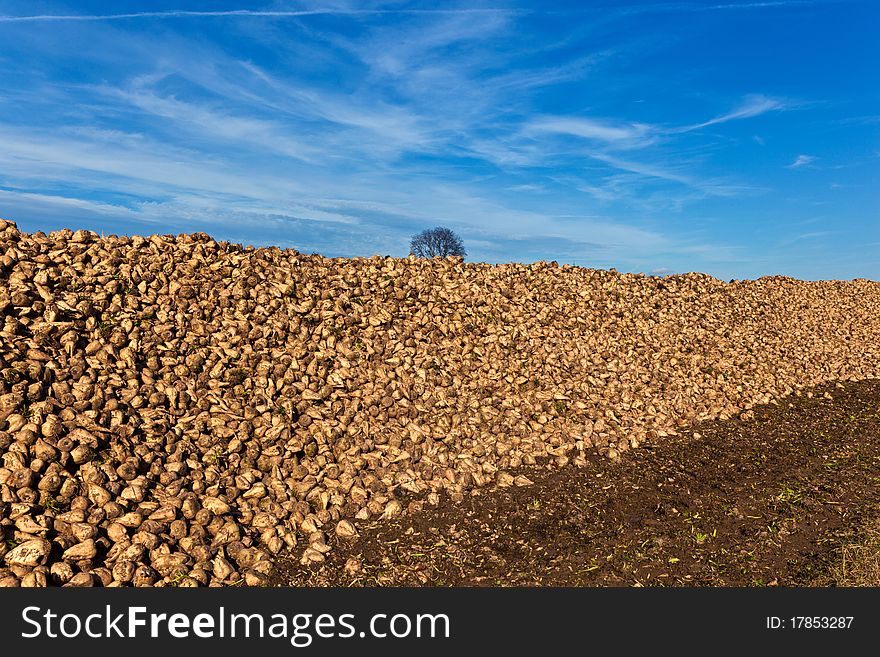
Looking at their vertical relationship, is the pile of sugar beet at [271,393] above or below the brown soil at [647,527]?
above

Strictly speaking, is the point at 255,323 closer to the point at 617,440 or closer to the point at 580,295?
the point at 617,440

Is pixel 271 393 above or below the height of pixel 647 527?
above

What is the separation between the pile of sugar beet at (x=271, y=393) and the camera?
5.58 m

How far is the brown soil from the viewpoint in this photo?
18.0ft

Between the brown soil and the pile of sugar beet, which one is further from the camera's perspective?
the pile of sugar beet

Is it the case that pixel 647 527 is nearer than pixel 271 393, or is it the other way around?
pixel 647 527

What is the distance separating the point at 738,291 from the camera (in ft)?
53.5

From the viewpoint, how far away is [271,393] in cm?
746

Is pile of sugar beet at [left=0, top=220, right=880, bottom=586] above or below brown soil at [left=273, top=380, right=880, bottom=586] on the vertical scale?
above

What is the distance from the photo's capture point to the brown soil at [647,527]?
18.0 ft

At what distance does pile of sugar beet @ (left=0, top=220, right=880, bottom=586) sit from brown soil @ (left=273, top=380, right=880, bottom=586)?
365 millimetres

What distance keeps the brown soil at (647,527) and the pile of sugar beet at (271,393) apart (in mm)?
365

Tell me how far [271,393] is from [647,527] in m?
4.43

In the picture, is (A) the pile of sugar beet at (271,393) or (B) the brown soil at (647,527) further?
(A) the pile of sugar beet at (271,393)
